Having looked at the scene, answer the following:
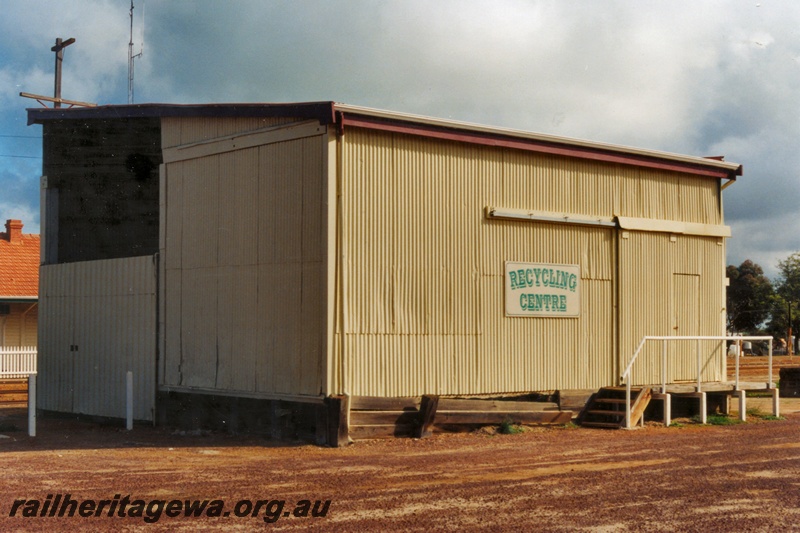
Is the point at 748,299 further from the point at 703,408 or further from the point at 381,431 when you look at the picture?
the point at 381,431

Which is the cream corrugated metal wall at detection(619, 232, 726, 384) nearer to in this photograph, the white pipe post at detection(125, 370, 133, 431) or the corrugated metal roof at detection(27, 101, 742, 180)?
the corrugated metal roof at detection(27, 101, 742, 180)

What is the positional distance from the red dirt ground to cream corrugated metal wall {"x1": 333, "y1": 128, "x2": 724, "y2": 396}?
135cm

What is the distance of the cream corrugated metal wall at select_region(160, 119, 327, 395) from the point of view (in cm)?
1667

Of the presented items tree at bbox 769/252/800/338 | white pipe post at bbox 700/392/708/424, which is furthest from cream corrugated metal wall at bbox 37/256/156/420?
tree at bbox 769/252/800/338

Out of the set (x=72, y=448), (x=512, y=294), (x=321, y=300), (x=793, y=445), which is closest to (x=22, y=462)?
(x=72, y=448)

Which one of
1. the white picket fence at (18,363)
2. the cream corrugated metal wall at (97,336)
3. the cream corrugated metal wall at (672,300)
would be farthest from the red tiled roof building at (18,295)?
the cream corrugated metal wall at (672,300)

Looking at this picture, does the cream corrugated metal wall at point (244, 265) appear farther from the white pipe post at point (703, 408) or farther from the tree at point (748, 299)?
the tree at point (748, 299)

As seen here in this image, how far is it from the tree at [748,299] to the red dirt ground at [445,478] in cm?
6438

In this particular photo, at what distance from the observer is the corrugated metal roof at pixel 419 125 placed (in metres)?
16.6

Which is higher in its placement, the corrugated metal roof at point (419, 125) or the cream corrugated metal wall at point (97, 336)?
the corrugated metal roof at point (419, 125)

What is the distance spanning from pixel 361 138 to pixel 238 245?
3.12m

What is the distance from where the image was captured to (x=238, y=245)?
1794 cm

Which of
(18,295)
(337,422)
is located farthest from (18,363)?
(337,422)

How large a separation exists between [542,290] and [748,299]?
222 feet
